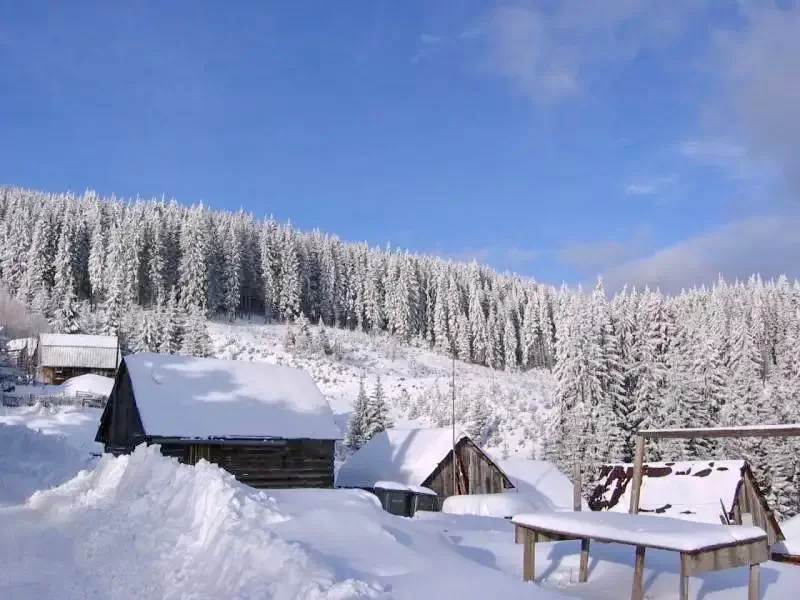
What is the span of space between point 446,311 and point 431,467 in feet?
252

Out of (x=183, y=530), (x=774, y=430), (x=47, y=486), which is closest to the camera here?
(x=774, y=430)

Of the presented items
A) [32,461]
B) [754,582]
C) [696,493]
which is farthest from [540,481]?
[754,582]

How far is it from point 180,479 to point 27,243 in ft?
280

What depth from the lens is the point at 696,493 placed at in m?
26.8

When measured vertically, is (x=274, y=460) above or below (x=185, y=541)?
below

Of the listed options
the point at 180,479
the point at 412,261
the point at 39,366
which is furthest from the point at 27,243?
the point at 180,479

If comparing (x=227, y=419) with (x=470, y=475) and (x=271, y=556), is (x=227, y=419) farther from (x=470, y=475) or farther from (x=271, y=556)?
(x=271, y=556)

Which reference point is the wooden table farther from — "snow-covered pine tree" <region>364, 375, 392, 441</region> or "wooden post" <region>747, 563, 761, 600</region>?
"snow-covered pine tree" <region>364, 375, 392, 441</region>

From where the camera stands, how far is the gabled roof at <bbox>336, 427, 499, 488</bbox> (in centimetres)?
3506

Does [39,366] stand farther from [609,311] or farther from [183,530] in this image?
[183,530]

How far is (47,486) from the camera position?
2683 cm

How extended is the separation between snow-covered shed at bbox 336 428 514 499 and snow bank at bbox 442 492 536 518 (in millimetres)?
2076

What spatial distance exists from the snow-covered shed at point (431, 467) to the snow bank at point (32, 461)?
13489mm

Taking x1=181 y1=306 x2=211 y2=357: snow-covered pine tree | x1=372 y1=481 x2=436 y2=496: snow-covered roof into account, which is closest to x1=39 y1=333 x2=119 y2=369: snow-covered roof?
x1=181 y1=306 x2=211 y2=357: snow-covered pine tree
